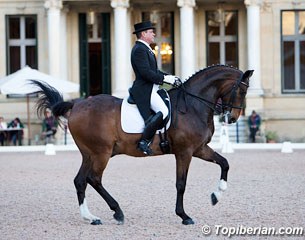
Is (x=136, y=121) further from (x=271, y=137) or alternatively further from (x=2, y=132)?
(x=271, y=137)

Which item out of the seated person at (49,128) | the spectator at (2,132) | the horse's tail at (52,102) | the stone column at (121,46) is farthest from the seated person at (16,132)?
the horse's tail at (52,102)

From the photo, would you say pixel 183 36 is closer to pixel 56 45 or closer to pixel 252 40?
pixel 252 40

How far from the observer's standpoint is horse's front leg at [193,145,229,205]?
436 inches

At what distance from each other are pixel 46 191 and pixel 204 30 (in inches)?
801

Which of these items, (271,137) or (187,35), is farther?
(187,35)

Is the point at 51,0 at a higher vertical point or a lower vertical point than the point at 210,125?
higher

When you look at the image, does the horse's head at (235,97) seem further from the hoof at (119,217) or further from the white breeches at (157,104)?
the hoof at (119,217)

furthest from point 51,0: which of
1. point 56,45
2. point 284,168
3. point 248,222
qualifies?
point 248,222

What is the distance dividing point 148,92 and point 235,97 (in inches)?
42.1

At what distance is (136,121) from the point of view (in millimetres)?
11117

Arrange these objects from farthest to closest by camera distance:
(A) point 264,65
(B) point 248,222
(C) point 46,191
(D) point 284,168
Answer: (A) point 264,65, (D) point 284,168, (C) point 46,191, (B) point 248,222

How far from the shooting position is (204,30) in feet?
113

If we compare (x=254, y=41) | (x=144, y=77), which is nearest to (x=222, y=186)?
(x=144, y=77)

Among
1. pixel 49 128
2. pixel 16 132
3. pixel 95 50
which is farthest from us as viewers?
pixel 95 50
